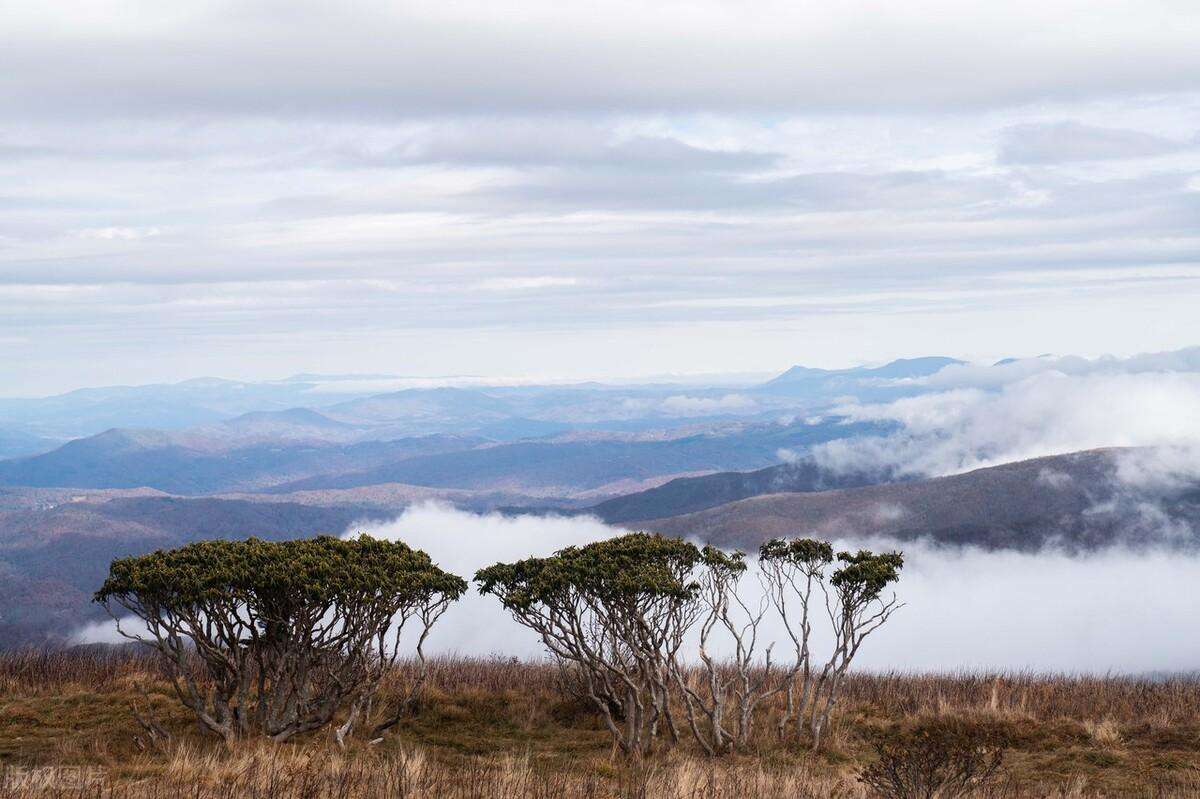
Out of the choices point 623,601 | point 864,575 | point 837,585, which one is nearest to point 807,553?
point 837,585

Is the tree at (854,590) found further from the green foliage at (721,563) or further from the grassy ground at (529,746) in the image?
the green foliage at (721,563)

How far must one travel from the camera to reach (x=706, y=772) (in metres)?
16.5

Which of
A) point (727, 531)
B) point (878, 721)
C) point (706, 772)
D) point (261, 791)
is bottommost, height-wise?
point (727, 531)

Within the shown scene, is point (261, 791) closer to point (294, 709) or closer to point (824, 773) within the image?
point (294, 709)

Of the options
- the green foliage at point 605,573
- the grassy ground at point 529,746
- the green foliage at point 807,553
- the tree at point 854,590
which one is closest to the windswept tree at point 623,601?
the green foliage at point 605,573

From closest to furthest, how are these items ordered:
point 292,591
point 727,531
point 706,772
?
point 706,772 < point 292,591 < point 727,531

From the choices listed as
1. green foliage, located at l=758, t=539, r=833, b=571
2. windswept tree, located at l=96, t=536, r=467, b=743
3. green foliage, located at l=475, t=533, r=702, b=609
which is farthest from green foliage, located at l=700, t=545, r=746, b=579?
windswept tree, located at l=96, t=536, r=467, b=743

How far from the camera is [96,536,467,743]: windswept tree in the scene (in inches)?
683

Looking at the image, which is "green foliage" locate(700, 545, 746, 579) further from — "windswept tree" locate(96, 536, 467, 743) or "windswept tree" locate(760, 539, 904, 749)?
"windswept tree" locate(96, 536, 467, 743)

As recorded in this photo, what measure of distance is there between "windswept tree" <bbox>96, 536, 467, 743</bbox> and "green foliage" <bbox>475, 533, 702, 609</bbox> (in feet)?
3.70

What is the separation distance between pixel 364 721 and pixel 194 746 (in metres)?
3.81

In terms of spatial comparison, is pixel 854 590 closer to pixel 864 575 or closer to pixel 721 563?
pixel 864 575

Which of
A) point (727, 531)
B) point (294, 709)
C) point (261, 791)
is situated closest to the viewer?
point (261, 791)

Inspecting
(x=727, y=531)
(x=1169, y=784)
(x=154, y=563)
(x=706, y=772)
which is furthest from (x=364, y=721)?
(x=727, y=531)
